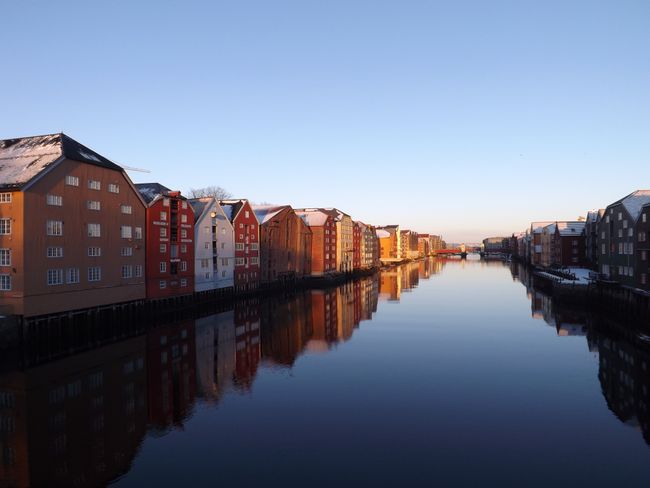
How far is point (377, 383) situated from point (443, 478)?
399 inches

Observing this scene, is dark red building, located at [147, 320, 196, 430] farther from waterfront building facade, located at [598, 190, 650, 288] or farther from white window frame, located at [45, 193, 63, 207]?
waterfront building facade, located at [598, 190, 650, 288]

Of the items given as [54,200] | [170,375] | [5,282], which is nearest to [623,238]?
[170,375]

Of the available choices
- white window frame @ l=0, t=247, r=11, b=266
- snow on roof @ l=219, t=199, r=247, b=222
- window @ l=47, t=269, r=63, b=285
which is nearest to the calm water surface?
window @ l=47, t=269, r=63, b=285

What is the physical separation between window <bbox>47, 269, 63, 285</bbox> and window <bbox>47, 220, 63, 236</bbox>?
2.51m

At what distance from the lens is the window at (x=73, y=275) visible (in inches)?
1325

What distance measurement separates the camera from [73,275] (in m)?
34.0

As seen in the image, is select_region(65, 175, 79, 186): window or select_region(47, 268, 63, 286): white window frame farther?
select_region(65, 175, 79, 186): window

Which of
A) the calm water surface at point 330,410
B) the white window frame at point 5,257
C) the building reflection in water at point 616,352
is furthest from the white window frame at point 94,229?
the building reflection in water at point 616,352

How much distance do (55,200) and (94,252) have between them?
5017 mm

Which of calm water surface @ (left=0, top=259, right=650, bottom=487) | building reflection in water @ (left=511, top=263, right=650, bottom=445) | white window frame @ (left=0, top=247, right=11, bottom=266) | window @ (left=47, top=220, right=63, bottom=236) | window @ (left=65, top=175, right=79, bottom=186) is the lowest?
building reflection in water @ (left=511, top=263, right=650, bottom=445)

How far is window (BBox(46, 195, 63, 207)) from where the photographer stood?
107 ft

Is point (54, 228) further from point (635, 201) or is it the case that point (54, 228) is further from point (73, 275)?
point (635, 201)

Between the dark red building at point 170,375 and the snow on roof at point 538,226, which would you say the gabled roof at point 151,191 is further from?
the snow on roof at point 538,226

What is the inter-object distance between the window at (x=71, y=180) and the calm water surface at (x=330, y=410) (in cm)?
1130
